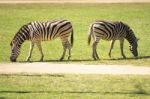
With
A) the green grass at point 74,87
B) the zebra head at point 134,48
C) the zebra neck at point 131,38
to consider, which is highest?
the zebra neck at point 131,38

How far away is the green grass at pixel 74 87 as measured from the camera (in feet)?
50.4

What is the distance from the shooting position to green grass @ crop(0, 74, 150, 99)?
605 inches

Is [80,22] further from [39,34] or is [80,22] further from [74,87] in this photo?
Result: [74,87]

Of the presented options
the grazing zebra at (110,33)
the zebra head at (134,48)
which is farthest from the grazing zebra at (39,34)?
the zebra head at (134,48)

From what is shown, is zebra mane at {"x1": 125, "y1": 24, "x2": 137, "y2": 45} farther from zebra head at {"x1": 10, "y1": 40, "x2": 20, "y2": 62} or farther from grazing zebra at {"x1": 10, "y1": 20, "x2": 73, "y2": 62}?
zebra head at {"x1": 10, "y1": 40, "x2": 20, "y2": 62}

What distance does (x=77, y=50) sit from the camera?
2595 cm

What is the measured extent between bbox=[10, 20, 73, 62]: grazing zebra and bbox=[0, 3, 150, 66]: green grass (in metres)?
0.60

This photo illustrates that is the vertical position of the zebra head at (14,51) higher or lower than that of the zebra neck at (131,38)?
lower

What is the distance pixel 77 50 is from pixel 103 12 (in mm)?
14499

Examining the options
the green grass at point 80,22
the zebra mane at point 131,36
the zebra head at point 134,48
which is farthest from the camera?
the zebra mane at point 131,36

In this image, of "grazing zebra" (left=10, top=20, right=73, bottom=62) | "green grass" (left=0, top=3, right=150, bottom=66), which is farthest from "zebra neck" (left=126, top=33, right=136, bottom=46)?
"grazing zebra" (left=10, top=20, right=73, bottom=62)

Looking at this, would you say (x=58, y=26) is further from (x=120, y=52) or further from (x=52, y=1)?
(x=52, y=1)

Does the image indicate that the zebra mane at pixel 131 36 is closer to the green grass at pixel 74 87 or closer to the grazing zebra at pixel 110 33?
the grazing zebra at pixel 110 33

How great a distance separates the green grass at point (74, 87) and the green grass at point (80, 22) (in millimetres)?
3858
